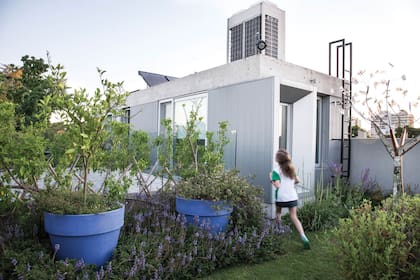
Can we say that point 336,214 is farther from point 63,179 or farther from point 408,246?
point 63,179

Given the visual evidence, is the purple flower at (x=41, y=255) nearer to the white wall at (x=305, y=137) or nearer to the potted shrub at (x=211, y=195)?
the potted shrub at (x=211, y=195)

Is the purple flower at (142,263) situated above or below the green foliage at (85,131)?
below

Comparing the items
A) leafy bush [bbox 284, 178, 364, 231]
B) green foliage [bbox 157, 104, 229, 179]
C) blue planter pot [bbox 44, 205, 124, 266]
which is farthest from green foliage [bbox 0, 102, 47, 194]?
leafy bush [bbox 284, 178, 364, 231]

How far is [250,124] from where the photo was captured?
5602 millimetres

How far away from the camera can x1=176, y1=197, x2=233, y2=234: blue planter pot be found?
3447mm

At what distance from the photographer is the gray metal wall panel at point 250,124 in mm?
5238

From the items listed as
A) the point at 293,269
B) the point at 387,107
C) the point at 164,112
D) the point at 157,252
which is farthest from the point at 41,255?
the point at 164,112

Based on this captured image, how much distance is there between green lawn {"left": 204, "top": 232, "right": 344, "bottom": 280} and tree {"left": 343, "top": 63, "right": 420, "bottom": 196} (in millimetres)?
2980

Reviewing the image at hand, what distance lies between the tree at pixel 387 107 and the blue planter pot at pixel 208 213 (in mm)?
3810

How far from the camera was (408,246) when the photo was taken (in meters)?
2.26

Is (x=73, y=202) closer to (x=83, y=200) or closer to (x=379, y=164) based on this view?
(x=83, y=200)

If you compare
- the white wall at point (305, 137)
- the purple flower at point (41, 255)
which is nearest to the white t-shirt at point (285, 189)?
the white wall at point (305, 137)

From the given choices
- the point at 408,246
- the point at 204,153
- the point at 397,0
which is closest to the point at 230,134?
the point at 204,153

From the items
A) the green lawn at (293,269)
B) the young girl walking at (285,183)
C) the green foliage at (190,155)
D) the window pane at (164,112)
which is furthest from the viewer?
the window pane at (164,112)
